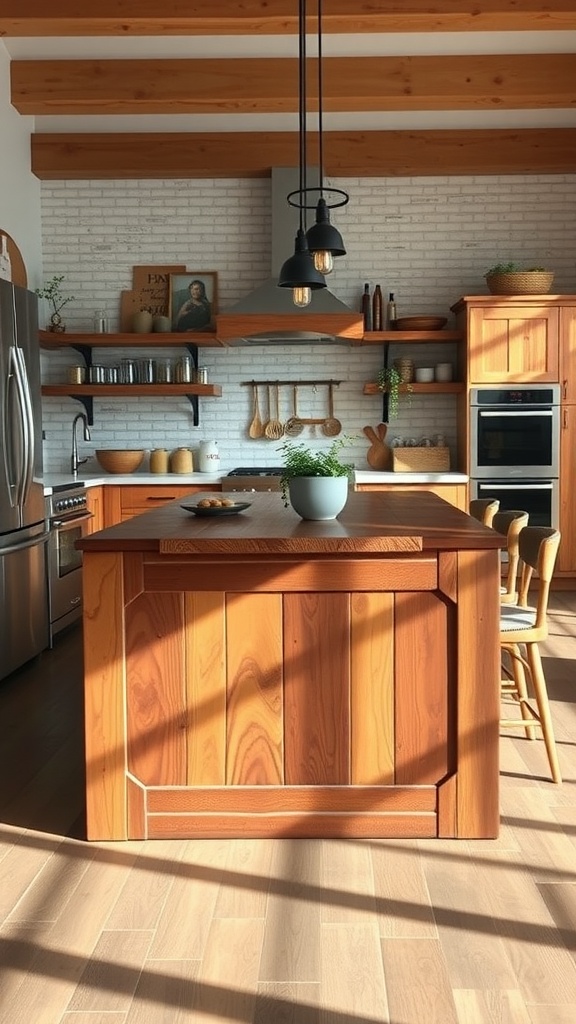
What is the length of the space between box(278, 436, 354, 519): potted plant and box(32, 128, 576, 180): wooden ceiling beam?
4555 millimetres

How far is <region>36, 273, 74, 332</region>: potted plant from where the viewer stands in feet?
25.3

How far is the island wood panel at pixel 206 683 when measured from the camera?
3.17 m

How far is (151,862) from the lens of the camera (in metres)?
2.98

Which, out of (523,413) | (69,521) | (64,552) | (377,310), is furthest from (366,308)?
(64,552)

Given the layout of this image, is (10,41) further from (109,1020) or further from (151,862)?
(109,1020)

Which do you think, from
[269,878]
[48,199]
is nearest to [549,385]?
[48,199]

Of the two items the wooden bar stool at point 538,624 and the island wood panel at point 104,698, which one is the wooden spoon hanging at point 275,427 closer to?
the wooden bar stool at point 538,624

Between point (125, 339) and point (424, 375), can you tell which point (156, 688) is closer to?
point (125, 339)

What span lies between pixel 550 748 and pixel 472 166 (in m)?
5.12

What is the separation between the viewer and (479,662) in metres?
3.12

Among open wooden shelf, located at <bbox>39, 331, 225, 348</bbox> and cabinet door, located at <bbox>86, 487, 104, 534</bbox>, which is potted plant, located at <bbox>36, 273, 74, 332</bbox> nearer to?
open wooden shelf, located at <bbox>39, 331, 225, 348</bbox>

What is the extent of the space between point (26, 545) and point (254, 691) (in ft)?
8.62

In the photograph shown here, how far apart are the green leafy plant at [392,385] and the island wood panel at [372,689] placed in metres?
4.55

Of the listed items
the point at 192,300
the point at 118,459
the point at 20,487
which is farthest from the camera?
the point at 192,300
